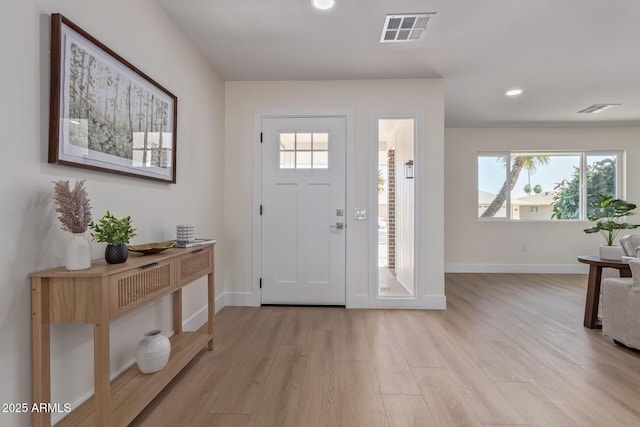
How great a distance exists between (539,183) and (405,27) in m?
4.50

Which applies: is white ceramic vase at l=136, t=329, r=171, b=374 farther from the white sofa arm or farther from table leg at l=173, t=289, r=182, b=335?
the white sofa arm

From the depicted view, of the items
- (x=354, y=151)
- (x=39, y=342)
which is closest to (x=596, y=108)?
(x=354, y=151)

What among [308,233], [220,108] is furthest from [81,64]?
Answer: [308,233]

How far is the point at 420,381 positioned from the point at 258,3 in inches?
110

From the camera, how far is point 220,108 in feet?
10.8

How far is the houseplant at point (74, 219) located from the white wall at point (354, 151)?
6.99ft

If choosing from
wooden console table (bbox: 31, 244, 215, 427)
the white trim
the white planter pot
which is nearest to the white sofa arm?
the white planter pot

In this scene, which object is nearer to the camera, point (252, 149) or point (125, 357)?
point (125, 357)

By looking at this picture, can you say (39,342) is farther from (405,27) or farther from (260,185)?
(405,27)

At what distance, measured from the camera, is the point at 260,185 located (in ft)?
11.2

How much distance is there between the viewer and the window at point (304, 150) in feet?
11.1

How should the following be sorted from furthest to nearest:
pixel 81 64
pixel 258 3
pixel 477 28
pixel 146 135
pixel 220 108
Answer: pixel 220 108, pixel 477 28, pixel 258 3, pixel 146 135, pixel 81 64

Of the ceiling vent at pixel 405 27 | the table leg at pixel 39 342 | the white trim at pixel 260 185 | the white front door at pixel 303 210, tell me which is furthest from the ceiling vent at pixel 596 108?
the table leg at pixel 39 342

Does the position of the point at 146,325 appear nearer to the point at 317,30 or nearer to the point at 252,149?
the point at 252,149
